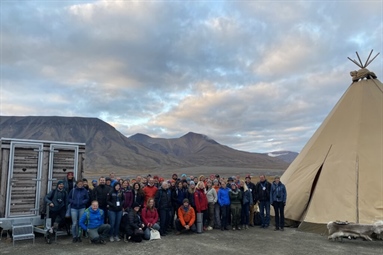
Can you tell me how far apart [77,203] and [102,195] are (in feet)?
2.34

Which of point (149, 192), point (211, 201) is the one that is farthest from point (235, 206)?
point (149, 192)

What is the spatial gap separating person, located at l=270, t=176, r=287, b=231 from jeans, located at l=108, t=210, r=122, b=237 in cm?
515

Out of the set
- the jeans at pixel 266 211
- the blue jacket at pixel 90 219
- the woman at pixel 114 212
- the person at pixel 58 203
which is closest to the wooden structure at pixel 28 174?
the person at pixel 58 203

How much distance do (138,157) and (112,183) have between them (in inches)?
4649

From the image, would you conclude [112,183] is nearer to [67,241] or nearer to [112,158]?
[67,241]

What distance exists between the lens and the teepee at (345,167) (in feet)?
34.4

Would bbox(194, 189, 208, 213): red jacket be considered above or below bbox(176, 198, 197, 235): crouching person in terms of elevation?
above

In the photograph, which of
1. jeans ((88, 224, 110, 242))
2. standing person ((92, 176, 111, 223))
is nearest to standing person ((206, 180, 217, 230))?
standing person ((92, 176, 111, 223))

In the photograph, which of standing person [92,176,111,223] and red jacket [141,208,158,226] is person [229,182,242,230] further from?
standing person [92,176,111,223]

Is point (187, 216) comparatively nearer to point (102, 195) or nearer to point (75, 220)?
point (102, 195)

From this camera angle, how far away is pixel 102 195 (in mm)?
9320

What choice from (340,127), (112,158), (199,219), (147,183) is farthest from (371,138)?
(112,158)

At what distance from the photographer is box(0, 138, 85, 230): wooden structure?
338 inches

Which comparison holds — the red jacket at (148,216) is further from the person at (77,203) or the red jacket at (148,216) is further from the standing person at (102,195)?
the person at (77,203)
